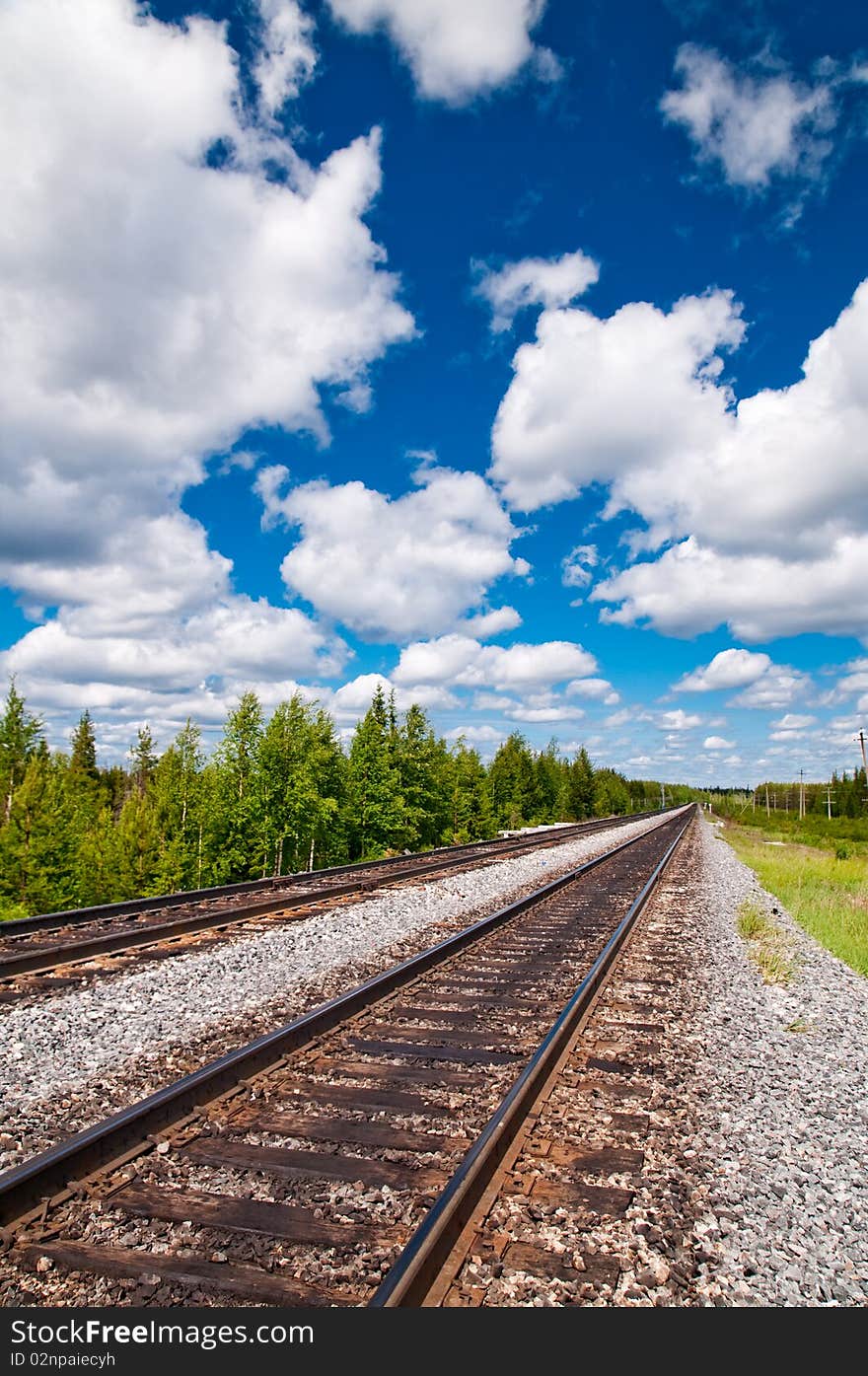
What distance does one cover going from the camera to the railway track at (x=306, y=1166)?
2.98 m

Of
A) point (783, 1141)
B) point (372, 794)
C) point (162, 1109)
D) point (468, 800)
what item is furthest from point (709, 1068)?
point (468, 800)

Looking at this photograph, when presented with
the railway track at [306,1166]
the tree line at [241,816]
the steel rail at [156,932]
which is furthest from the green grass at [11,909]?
the railway track at [306,1166]

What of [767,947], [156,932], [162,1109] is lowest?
[767,947]

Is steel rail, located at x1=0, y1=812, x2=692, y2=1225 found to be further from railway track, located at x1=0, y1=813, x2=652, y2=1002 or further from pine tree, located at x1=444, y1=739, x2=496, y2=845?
pine tree, located at x1=444, y1=739, x2=496, y2=845

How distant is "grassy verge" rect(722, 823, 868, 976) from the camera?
1201 cm

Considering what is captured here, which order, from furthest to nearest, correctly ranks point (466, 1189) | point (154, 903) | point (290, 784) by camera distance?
point (290, 784) < point (154, 903) < point (466, 1189)

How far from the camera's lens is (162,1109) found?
13.9 ft

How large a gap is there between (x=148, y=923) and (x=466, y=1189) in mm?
8302

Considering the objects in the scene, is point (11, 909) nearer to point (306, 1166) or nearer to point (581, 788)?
point (306, 1166)

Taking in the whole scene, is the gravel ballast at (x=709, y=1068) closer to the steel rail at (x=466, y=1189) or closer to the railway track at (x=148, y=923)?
the steel rail at (x=466, y=1189)

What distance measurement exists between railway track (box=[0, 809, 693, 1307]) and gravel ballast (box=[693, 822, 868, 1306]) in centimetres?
109

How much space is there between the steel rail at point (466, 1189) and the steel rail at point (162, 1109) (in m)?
1.74

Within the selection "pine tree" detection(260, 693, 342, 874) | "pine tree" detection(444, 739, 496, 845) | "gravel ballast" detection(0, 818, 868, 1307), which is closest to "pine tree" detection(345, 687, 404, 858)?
"pine tree" detection(260, 693, 342, 874)

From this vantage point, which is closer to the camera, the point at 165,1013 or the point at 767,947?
the point at 165,1013
